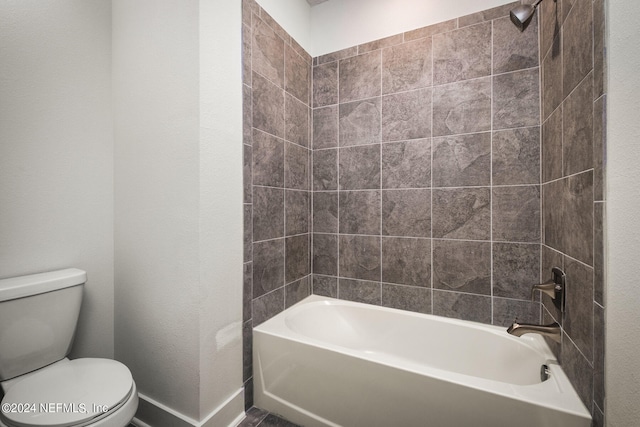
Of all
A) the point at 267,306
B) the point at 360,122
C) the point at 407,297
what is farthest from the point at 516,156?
the point at 267,306

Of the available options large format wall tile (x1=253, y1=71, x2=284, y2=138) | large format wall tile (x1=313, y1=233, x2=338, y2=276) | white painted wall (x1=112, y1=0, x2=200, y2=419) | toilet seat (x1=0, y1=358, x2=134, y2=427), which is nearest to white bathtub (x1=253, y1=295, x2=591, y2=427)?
large format wall tile (x1=313, y1=233, x2=338, y2=276)

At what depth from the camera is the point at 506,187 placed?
1632 mm

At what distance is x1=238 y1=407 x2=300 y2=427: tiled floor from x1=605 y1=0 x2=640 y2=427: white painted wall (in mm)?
1390

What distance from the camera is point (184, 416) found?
133 cm

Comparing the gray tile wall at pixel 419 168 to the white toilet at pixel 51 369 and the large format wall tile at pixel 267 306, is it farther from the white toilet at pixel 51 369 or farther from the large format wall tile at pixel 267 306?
the white toilet at pixel 51 369

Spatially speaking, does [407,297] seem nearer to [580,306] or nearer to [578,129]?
[580,306]

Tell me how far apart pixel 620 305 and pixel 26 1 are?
2627mm

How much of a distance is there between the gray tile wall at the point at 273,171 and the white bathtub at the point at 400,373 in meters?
0.17

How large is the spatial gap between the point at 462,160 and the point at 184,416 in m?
2.09

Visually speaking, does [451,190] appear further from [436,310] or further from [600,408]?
[600,408]

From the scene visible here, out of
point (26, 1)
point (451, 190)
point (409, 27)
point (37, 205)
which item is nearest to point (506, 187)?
point (451, 190)

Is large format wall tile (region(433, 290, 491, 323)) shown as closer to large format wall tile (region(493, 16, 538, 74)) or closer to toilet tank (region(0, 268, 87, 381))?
large format wall tile (region(493, 16, 538, 74))

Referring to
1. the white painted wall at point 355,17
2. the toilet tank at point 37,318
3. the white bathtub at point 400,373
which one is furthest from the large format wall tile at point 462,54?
the toilet tank at point 37,318

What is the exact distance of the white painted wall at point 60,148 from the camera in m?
1.24
